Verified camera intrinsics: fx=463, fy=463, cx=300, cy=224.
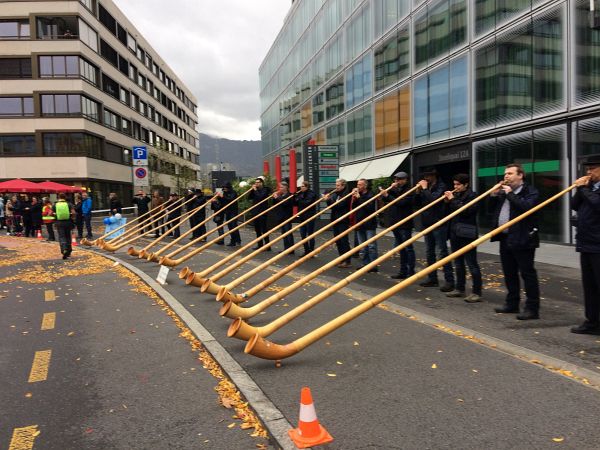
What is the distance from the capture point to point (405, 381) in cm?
397

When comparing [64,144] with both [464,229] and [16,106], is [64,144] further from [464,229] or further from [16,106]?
[464,229]

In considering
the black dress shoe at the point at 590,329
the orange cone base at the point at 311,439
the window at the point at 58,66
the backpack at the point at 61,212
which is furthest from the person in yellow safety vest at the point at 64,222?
the window at the point at 58,66

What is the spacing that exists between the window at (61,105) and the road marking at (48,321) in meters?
39.1

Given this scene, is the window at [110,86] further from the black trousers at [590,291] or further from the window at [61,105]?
the black trousers at [590,291]

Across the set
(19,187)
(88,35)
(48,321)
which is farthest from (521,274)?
(88,35)

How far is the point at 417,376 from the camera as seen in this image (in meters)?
4.07

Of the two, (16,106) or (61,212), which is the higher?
(16,106)

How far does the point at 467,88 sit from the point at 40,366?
1690cm

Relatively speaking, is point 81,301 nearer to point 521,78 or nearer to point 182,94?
point 521,78

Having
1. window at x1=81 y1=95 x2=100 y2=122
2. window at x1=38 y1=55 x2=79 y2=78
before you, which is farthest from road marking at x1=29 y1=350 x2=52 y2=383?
window at x1=38 y1=55 x2=79 y2=78

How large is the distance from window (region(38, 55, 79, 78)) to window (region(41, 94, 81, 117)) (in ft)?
5.79

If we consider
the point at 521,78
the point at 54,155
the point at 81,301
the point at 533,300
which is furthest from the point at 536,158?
the point at 54,155

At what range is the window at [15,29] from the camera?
40.4 metres

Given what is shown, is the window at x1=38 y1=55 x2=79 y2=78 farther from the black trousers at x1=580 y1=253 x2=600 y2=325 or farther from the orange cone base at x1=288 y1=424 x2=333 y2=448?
the orange cone base at x1=288 y1=424 x2=333 y2=448
